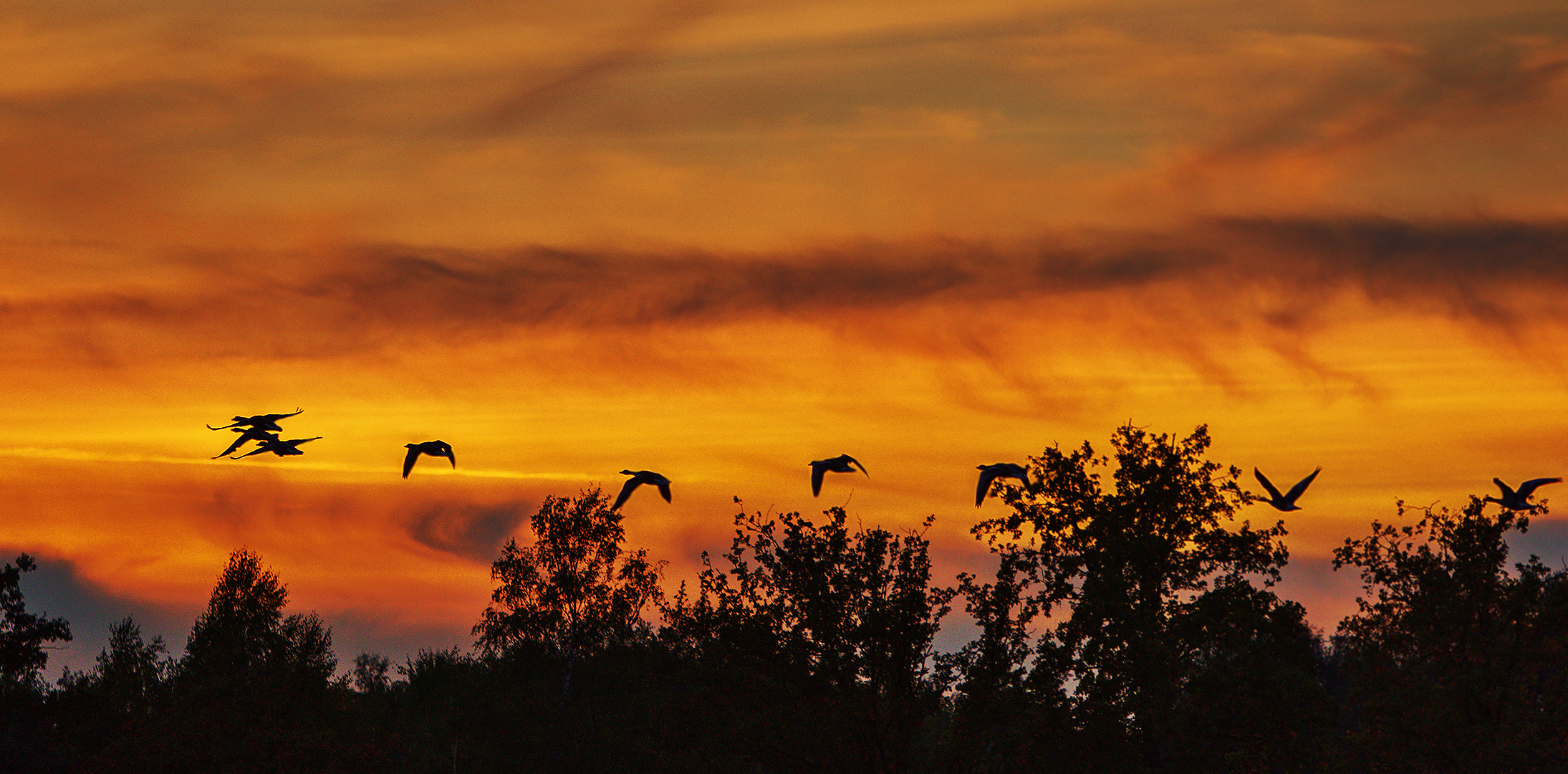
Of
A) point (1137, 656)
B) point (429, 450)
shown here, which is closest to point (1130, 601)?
point (1137, 656)

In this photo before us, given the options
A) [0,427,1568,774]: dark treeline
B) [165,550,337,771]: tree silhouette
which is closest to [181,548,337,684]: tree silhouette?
[165,550,337,771]: tree silhouette

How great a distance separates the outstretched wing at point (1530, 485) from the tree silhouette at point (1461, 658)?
8806 millimetres

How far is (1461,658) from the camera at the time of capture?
4919 centimetres

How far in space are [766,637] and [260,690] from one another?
120ft

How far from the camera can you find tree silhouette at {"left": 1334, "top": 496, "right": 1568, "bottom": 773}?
47375 millimetres

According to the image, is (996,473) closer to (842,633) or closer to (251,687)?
(842,633)

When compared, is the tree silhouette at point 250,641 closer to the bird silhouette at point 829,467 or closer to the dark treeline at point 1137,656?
the dark treeline at point 1137,656

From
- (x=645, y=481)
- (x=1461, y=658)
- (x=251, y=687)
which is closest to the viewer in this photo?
(x=645, y=481)

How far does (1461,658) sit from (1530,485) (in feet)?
40.7

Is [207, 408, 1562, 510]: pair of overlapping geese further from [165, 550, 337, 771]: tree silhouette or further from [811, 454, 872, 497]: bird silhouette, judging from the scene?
[165, 550, 337, 771]: tree silhouette

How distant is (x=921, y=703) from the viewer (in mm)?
53219

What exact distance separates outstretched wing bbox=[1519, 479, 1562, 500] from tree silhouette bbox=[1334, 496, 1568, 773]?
347 inches

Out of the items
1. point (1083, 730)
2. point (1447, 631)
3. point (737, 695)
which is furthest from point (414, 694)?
point (1447, 631)

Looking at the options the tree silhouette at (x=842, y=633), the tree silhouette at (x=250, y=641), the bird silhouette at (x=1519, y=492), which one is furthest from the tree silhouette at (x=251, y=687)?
the bird silhouette at (x=1519, y=492)
